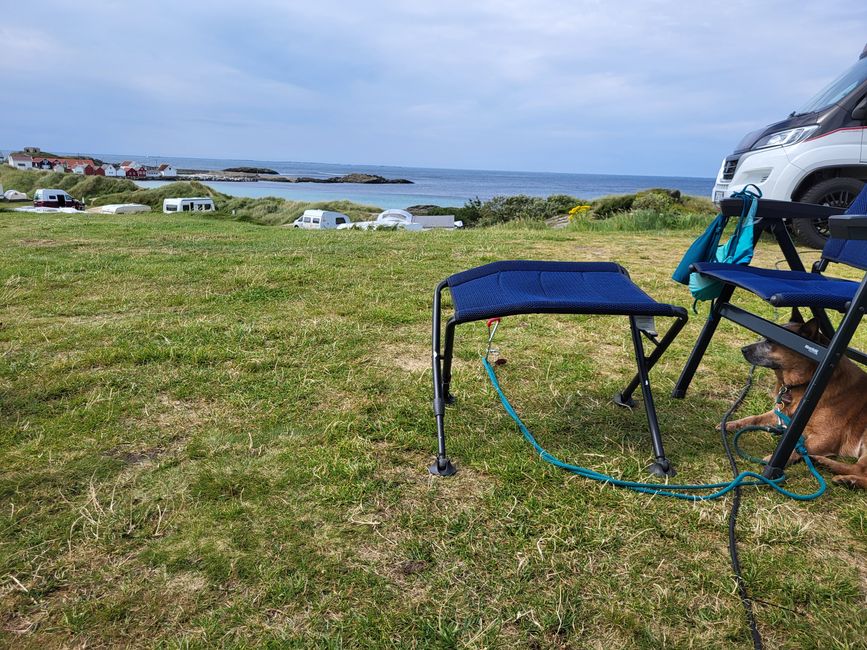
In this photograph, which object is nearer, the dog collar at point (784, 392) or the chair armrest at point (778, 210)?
the dog collar at point (784, 392)

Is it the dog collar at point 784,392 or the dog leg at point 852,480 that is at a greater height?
the dog collar at point 784,392

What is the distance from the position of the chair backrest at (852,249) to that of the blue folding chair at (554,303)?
1.09m

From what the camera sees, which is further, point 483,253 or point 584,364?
point 483,253

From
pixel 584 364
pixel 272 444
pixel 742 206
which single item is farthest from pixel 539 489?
pixel 742 206

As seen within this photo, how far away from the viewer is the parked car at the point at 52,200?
32.7 metres

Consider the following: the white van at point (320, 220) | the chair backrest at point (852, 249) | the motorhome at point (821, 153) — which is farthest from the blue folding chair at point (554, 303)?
the white van at point (320, 220)

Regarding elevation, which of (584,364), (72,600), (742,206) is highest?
(742,206)

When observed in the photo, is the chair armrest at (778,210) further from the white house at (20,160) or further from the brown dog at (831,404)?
the white house at (20,160)

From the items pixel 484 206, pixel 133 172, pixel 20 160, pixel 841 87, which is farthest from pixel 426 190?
pixel 841 87

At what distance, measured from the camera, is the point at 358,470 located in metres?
2.05

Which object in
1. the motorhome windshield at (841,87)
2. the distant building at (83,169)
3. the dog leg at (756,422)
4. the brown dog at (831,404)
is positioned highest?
the distant building at (83,169)

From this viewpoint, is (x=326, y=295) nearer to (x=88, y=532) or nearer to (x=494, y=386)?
(x=494, y=386)

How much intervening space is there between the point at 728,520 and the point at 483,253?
510 cm

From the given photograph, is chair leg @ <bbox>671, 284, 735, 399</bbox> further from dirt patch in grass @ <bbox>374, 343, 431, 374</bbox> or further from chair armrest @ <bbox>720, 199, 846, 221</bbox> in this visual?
dirt patch in grass @ <bbox>374, 343, 431, 374</bbox>
